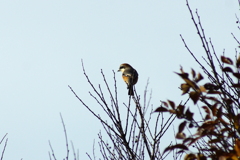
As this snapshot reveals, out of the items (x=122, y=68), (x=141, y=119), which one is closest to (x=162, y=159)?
(x=141, y=119)

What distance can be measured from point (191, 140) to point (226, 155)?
0.77ft

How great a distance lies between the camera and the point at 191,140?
2.42 meters

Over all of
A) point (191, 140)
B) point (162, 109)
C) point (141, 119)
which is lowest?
point (191, 140)

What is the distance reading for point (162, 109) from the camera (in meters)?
2.42

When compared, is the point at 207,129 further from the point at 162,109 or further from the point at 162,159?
the point at 162,159

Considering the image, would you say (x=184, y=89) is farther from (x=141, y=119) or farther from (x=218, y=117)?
(x=141, y=119)

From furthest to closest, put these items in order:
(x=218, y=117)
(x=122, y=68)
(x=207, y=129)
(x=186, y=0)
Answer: (x=122, y=68), (x=186, y=0), (x=218, y=117), (x=207, y=129)

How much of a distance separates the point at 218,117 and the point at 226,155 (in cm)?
39

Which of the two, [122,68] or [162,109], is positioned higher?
[122,68]

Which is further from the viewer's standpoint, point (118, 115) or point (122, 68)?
point (122, 68)

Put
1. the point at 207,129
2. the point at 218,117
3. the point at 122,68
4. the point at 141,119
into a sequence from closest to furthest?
the point at 207,129, the point at 218,117, the point at 141,119, the point at 122,68

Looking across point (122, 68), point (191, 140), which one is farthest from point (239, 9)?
point (122, 68)

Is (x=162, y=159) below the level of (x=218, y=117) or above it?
above

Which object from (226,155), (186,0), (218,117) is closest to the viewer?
(226,155)
